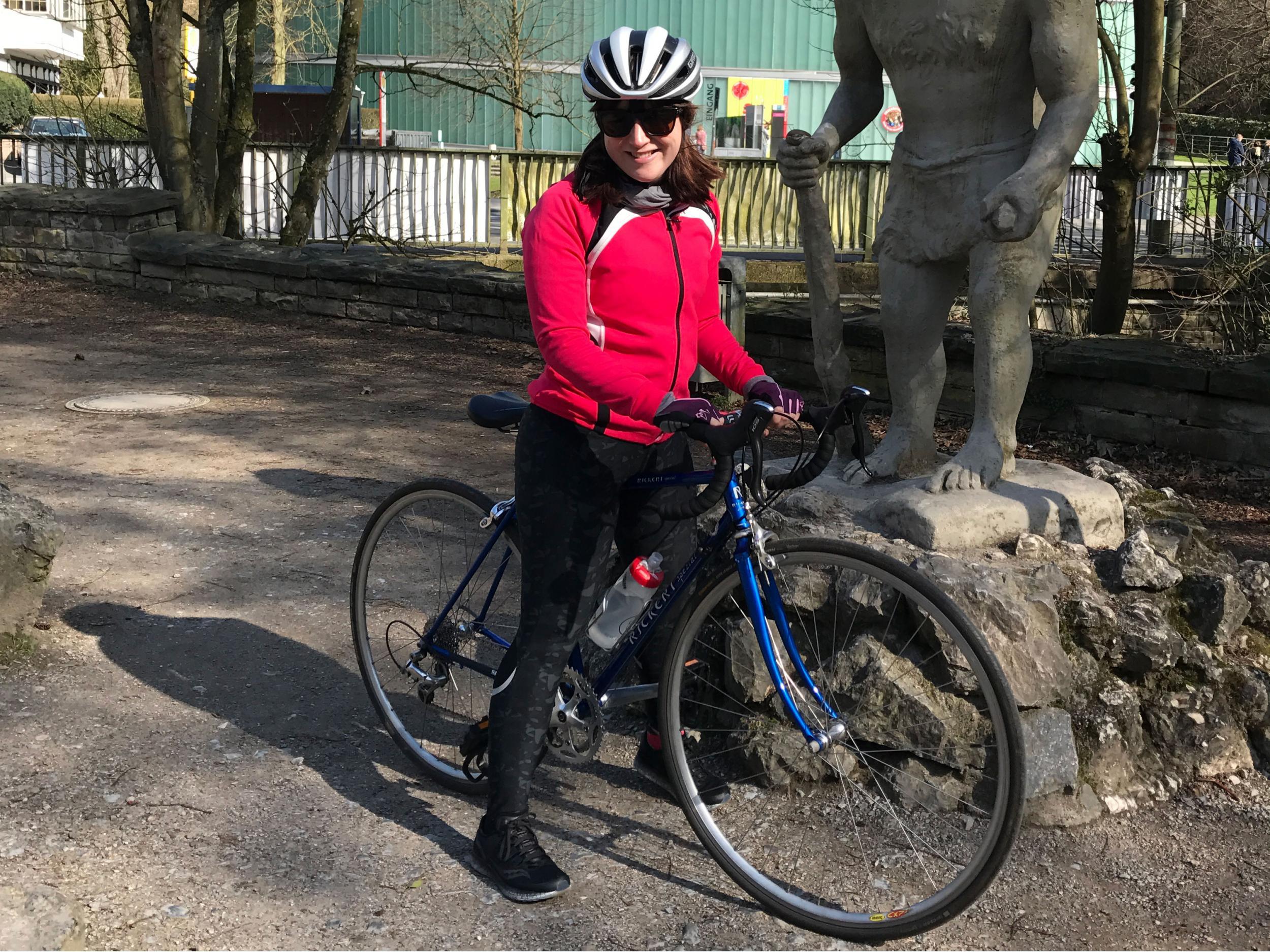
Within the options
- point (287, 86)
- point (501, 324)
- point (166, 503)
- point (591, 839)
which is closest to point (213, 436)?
point (166, 503)

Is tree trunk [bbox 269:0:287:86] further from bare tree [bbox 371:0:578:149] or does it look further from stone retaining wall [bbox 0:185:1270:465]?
stone retaining wall [bbox 0:185:1270:465]

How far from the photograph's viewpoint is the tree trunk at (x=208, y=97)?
14.2m

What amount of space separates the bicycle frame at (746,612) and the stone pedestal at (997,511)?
3.56 feet

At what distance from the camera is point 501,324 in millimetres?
11406

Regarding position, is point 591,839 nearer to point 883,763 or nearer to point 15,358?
point 883,763

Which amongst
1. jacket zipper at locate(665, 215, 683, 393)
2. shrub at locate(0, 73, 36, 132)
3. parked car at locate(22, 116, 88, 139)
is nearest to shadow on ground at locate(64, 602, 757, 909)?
jacket zipper at locate(665, 215, 683, 393)

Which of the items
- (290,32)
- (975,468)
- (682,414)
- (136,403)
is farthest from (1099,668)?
(290,32)

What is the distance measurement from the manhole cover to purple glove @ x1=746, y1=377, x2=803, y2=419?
6.23 m

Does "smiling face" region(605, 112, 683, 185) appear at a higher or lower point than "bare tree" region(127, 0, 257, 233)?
lower

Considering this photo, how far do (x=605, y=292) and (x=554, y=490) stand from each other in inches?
18.8

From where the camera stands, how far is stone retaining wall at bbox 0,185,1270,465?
750cm

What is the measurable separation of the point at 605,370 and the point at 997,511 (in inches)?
71.3

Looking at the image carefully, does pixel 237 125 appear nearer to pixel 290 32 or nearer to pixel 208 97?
pixel 208 97

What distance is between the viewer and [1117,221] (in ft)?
32.2
